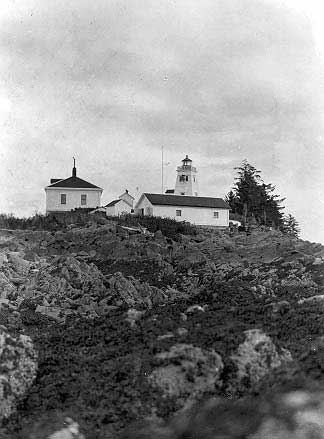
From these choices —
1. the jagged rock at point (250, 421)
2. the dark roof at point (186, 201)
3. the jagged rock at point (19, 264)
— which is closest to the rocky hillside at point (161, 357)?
the jagged rock at point (250, 421)

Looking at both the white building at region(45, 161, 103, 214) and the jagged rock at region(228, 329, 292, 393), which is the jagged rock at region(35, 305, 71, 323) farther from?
the white building at region(45, 161, 103, 214)

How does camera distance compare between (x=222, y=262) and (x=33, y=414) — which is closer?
(x=33, y=414)

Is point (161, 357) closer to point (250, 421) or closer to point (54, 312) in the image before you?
point (250, 421)

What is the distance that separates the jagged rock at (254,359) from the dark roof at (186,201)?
2271 centimetres

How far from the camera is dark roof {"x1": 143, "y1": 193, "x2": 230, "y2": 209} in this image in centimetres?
2995

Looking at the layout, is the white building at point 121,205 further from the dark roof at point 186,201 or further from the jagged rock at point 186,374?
the jagged rock at point 186,374

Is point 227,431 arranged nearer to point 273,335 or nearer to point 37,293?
point 273,335

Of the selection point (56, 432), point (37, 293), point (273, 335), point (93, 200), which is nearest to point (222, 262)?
point (37, 293)

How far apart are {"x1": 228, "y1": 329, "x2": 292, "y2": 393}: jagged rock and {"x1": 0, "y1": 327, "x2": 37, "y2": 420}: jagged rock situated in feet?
8.00

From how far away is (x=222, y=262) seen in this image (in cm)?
1305

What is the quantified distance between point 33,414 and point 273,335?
3.05 metres

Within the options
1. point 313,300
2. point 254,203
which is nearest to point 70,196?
point 254,203

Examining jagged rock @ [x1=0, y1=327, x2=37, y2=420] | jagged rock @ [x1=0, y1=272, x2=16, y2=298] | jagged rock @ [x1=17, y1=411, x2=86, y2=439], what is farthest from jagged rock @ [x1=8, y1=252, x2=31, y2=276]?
jagged rock @ [x1=17, y1=411, x2=86, y2=439]

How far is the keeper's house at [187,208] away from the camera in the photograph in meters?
29.9
